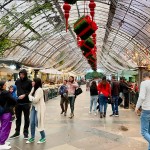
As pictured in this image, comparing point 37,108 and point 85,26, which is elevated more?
point 85,26

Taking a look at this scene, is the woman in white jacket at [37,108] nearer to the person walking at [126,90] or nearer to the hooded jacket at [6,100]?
the hooded jacket at [6,100]

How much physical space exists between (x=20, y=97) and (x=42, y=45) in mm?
26445

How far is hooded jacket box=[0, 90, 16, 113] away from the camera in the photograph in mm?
7162

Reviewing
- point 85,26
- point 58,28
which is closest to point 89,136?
point 85,26

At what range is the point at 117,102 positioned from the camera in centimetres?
1284

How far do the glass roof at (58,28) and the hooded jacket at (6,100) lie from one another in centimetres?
529

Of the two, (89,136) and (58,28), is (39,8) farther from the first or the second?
(89,136)

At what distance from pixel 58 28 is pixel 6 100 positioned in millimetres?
22351

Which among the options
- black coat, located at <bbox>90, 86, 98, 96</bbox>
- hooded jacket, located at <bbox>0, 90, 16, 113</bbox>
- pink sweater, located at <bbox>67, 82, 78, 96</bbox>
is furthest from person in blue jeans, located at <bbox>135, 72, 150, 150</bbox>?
black coat, located at <bbox>90, 86, 98, 96</bbox>

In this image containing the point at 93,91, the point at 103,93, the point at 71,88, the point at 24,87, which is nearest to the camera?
the point at 24,87

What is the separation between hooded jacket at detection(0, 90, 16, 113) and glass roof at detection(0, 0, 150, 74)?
529 centimetres

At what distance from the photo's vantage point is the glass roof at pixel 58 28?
20.1 m

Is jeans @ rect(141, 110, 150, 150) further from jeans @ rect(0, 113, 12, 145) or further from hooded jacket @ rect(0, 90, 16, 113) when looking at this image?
jeans @ rect(0, 113, 12, 145)

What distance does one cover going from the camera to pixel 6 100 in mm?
7195
